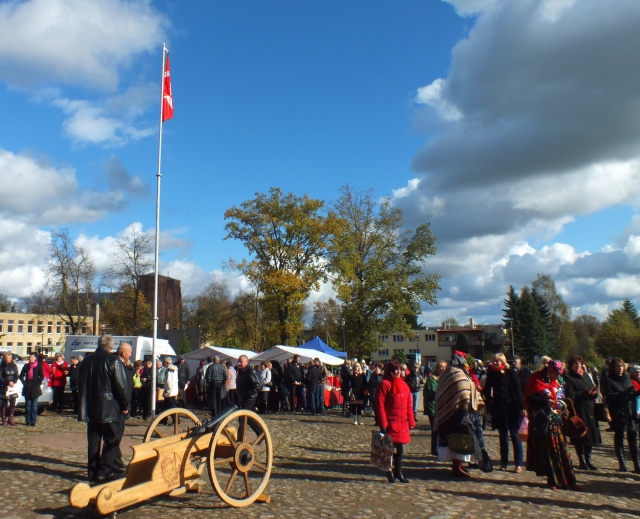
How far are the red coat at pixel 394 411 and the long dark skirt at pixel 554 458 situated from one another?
175 cm

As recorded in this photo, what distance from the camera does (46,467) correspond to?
354 inches

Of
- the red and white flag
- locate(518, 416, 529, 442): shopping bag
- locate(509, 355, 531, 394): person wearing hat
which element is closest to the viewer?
locate(518, 416, 529, 442): shopping bag

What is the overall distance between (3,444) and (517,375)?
31.2 ft

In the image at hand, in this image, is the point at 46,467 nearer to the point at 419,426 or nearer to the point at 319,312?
the point at 419,426

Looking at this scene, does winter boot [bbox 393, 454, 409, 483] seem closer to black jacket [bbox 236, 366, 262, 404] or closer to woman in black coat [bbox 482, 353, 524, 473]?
woman in black coat [bbox 482, 353, 524, 473]

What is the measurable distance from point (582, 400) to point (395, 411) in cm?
360

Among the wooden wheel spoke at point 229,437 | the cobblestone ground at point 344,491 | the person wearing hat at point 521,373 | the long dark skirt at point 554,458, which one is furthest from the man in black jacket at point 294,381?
the wooden wheel spoke at point 229,437

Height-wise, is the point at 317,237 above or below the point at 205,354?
above

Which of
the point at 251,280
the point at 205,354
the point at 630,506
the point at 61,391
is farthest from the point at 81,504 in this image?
the point at 251,280

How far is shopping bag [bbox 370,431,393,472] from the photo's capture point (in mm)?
8016

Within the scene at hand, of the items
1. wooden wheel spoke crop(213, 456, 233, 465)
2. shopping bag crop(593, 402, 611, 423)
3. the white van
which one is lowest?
wooden wheel spoke crop(213, 456, 233, 465)

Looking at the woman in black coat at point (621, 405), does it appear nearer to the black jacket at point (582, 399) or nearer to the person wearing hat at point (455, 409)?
the black jacket at point (582, 399)

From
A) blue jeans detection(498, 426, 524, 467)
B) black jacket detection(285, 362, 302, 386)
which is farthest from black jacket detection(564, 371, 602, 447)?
black jacket detection(285, 362, 302, 386)

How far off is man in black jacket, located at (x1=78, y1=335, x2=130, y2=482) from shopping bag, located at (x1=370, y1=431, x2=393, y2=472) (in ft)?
11.1
